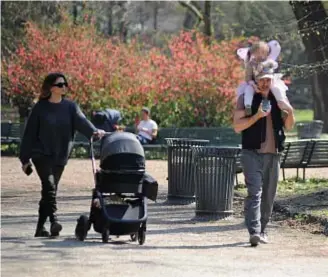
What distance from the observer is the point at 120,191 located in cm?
1061

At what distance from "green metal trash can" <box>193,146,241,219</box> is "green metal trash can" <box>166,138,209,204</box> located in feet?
5.73

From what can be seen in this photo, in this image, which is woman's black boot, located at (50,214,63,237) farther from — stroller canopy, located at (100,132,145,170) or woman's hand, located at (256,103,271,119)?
woman's hand, located at (256,103,271,119)

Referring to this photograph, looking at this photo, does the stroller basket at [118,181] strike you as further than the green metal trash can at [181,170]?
No

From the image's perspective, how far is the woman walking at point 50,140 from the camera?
1099 cm

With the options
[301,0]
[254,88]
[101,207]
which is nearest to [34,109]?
[101,207]

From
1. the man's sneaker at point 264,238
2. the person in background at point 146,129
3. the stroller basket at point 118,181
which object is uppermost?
the stroller basket at point 118,181

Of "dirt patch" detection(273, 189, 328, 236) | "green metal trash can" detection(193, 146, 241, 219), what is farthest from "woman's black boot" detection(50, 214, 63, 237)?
"dirt patch" detection(273, 189, 328, 236)

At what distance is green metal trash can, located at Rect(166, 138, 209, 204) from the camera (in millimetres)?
15016

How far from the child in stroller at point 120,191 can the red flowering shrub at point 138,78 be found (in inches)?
728

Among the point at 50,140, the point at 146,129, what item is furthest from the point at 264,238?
the point at 146,129

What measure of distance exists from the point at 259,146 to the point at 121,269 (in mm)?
2481

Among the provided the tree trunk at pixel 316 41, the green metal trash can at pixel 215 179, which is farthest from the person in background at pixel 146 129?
the green metal trash can at pixel 215 179

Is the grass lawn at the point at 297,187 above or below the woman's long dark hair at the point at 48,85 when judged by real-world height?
below

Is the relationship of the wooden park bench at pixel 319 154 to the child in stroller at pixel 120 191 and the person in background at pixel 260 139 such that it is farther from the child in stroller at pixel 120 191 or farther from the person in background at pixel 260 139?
the child in stroller at pixel 120 191
